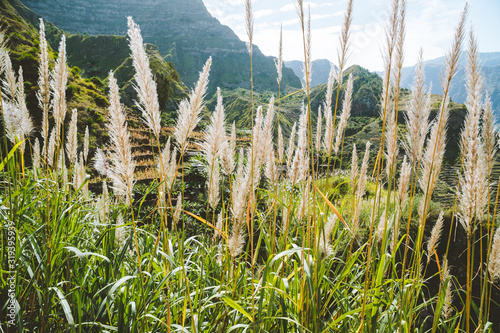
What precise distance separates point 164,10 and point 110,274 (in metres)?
204

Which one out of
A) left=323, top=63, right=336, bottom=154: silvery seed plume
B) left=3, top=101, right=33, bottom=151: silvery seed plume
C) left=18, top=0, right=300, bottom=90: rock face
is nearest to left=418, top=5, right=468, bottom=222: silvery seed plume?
left=323, top=63, right=336, bottom=154: silvery seed plume

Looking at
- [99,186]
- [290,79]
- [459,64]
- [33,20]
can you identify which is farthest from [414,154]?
[290,79]

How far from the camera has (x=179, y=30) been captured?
15450cm

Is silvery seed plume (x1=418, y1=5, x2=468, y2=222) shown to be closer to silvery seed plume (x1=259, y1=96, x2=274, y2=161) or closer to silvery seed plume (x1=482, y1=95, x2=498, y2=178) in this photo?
silvery seed plume (x1=482, y1=95, x2=498, y2=178)

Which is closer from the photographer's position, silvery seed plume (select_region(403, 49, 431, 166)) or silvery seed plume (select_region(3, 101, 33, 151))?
silvery seed plume (select_region(403, 49, 431, 166))

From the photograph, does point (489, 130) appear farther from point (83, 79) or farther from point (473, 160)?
point (83, 79)

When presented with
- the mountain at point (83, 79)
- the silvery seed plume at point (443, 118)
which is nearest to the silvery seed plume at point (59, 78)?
the mountain at point (83, 79)

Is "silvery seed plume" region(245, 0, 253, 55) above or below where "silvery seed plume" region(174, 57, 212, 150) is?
above

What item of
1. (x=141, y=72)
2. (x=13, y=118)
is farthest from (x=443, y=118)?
(x=13, y=118)

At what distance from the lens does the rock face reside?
425 ft

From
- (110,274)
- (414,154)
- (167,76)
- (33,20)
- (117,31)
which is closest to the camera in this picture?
(414,154)

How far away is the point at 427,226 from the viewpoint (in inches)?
177

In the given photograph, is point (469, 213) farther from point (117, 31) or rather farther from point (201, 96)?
point (117, 31)

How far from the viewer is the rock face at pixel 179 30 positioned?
12950 centimetres
